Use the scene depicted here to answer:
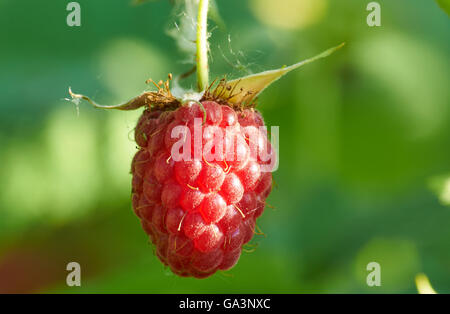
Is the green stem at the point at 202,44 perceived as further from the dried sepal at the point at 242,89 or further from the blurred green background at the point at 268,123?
the blurred green background at the point at 268,123

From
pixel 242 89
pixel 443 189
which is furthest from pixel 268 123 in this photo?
pixel 242 89

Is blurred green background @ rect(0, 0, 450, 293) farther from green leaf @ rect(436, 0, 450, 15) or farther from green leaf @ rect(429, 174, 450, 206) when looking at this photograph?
green leaf @ rect(436, 0, 450, 15)

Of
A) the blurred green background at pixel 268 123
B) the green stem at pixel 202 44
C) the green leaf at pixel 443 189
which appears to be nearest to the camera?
the green stem at pixel 202 44

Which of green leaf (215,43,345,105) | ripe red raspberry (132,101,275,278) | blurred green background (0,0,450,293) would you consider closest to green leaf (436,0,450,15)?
green leaf (215,43,345,105)

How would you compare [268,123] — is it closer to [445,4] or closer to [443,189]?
[443,189]

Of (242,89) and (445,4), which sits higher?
(445,4)

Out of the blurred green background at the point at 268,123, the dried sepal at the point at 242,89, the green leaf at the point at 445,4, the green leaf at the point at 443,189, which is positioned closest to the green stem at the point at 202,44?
the dried sepal at the point at 242,89
